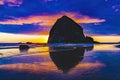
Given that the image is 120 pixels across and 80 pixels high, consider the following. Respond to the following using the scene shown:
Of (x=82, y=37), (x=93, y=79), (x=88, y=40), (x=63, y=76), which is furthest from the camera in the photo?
(x=82, y=37)

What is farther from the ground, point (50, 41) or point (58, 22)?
point (58, 22)

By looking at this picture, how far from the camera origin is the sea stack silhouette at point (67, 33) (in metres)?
120

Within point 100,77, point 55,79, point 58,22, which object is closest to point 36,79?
point 55,79

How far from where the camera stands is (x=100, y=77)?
39.1ft

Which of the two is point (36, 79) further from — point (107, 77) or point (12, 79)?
point (107, 77)

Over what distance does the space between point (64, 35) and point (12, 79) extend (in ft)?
378

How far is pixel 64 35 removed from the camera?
127 metres

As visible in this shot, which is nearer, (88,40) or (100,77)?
(100,77)

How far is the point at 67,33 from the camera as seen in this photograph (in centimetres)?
12788

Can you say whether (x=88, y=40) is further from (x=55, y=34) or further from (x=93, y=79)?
(x=93, y=79)

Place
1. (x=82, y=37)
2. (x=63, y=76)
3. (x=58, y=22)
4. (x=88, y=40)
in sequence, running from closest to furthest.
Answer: (x=63, y=76)
(x=88, y=40)
(x=82, y=37)
(x=58, y=22)

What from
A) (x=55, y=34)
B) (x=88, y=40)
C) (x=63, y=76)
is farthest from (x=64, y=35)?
(x=63, y=76)

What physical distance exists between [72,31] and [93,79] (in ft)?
385

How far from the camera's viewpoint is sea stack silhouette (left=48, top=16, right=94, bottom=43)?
395ft
